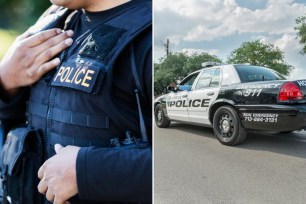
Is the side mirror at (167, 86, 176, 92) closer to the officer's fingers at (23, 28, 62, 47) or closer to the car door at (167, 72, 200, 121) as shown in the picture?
the car door at (167, 72, 200, 121)

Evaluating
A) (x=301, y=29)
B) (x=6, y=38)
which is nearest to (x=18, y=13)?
(x=6, y=38)

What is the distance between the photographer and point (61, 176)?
93 centimetres

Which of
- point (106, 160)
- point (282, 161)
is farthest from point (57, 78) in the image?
point (282, 161)

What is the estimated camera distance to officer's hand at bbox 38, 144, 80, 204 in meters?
0.92

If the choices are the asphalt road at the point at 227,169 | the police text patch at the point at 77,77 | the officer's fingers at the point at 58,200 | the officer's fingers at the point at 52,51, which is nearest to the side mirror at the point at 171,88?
the asphalt road at the point at 227,169

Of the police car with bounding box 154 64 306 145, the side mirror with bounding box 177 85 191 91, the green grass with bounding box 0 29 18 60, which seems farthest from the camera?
the green grass with bounding box 0 29 18 60

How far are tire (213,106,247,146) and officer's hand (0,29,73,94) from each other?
1.61ft

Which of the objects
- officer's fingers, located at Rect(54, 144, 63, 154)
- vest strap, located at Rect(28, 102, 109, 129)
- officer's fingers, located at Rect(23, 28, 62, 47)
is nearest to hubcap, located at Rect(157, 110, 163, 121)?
vest strap, located at Rect(28, 102, 109, 129)

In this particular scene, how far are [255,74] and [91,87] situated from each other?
0.45m

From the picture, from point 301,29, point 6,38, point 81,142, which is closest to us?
point 301,29

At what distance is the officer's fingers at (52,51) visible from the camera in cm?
103

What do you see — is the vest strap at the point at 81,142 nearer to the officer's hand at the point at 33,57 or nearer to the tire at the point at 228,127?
the officer's hand at the point at 33,57

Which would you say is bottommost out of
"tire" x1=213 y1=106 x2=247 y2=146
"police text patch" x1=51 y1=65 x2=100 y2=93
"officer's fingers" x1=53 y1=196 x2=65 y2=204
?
"officer's fingers" x1=53 y1=196 x2=65 y2=204

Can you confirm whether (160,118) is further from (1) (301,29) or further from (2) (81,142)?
(1) (301,29)
